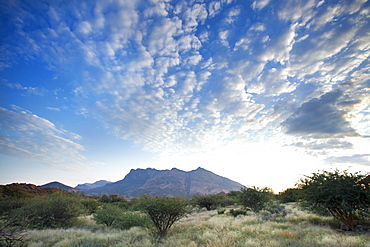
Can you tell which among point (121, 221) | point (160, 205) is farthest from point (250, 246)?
point (121, 221)

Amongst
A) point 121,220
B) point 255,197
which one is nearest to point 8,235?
point 121,220

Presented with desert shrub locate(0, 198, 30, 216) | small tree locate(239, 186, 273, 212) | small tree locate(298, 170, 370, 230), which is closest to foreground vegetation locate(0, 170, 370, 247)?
small tree locate(298, 170, 370, 230)

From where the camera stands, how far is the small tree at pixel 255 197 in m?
21.5

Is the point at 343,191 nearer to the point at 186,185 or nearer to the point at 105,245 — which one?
the point at 105,245

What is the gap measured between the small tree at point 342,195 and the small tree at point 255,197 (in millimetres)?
11091

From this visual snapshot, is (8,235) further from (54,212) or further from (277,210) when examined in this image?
(277,210)

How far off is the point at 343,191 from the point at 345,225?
2.11 m

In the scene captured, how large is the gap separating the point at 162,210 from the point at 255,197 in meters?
16.1

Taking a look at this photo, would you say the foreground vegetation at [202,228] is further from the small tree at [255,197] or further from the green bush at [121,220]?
the small tree at [255,197]

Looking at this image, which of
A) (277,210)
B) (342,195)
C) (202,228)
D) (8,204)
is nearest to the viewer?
(342,195)

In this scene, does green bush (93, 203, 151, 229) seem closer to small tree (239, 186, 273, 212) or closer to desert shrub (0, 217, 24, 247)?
desert shrub (0, 217, 24, 247)

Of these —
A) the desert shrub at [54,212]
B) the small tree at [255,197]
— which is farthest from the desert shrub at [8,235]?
the small tree at [255,197]

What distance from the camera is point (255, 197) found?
21766mm

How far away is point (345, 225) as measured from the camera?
32.9 feet
